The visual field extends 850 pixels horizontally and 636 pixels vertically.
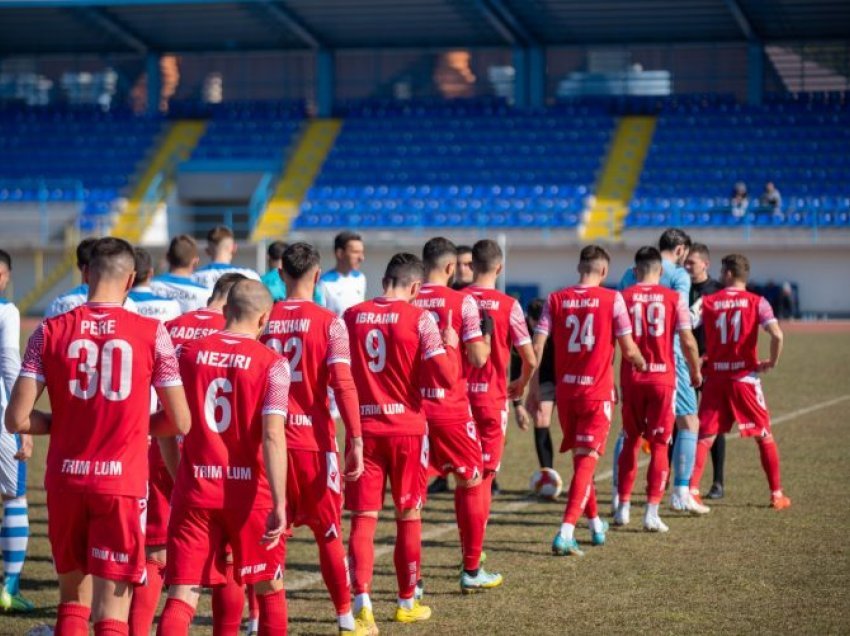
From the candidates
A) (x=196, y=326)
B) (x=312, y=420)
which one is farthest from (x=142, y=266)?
(x=312, y=420)

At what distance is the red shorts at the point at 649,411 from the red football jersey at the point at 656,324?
7cm

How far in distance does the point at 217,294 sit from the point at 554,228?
27.4m

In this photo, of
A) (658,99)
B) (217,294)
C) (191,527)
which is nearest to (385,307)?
(217,294)

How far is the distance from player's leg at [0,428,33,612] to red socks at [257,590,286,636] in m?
2.52

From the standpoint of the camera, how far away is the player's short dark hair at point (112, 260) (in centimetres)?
596

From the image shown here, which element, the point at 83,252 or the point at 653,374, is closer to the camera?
the point at 83,252

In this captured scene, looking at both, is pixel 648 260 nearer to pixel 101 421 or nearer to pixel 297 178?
pixel 101 421

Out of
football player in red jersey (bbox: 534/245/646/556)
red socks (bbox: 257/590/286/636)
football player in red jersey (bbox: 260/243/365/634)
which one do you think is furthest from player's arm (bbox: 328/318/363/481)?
football player in red jersey (bbox: 534/245/646/556)

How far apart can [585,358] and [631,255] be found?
24.2 m

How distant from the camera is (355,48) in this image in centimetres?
4100

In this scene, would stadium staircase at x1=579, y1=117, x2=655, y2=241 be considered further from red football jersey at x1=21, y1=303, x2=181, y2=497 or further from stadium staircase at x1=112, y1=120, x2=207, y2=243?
red football jersey at x1=21, y1=303, x2=181, y2=497

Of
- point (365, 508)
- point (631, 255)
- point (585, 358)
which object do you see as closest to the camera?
point (365, 508)

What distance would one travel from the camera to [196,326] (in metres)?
7.77

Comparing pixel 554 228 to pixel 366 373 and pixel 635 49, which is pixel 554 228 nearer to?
pixel 635 49
